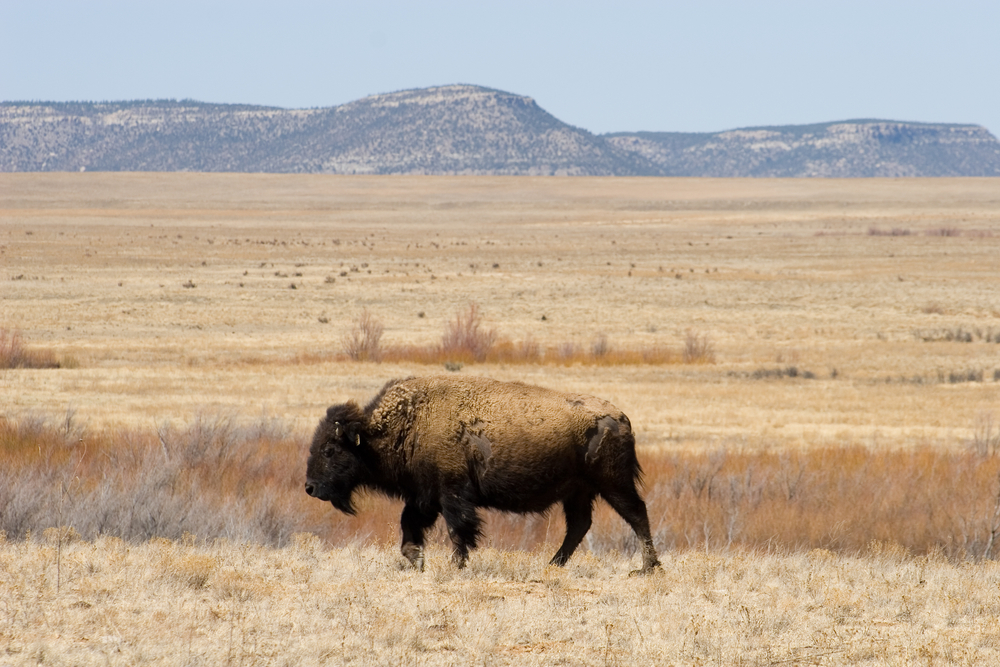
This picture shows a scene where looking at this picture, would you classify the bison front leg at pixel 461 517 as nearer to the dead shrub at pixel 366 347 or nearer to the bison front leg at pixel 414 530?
the bison front leg at pixel 414 530

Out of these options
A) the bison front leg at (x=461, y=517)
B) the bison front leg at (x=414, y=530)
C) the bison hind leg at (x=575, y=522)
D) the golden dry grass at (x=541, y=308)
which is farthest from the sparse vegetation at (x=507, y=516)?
the golden dry grass at (x=541, y=308)

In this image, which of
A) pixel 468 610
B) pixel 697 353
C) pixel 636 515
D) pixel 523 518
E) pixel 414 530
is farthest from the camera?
pixel 697 353

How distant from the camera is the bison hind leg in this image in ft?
28.7

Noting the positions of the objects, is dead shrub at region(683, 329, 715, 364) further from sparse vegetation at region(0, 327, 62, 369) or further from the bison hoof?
the bison hoof

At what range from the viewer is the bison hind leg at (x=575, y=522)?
874 cm

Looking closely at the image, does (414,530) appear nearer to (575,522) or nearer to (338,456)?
(338,456)

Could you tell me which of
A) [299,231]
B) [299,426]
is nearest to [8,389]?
[299,426]

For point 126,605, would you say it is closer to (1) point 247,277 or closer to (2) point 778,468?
(2) point 778,468

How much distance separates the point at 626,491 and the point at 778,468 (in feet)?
20.8

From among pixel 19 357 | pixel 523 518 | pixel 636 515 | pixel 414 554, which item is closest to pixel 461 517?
pixel 414 554

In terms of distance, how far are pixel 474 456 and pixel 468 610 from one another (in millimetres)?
1364

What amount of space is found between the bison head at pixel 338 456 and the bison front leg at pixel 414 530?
1.56 feet

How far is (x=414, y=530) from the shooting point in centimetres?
878

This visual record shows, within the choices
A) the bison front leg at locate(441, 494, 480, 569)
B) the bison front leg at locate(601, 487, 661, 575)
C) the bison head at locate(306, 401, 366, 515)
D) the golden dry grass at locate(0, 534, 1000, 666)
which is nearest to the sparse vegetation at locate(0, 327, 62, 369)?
the golden dry grass at locate(0, 534, 1000, 666)
